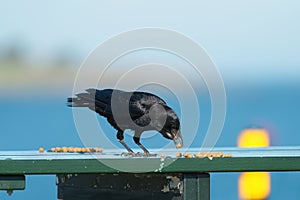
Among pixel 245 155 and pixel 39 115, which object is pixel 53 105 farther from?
pixel 245 155

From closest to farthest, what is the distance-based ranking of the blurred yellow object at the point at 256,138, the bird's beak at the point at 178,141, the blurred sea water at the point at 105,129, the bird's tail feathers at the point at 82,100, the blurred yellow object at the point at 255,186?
the bird's beak at the point at 178,141, the bird's tail feathers at the point at 82,100, the blurred yellow object at the point at 255,186, the blurred yellow object at the point at 256,138, the blurred sea water at the point at 105,129

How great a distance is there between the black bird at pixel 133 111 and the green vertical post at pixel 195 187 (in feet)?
1.54

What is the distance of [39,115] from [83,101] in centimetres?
1593

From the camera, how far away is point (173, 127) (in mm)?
4555

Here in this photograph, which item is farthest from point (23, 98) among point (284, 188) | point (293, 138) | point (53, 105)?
point (284, 188)

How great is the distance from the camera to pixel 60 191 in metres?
4.58

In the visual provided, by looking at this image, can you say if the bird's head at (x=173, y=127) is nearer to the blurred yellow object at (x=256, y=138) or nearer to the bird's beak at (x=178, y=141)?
the bird's beak at (x=178, y=141)

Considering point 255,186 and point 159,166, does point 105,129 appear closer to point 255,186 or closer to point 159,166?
point 159,166

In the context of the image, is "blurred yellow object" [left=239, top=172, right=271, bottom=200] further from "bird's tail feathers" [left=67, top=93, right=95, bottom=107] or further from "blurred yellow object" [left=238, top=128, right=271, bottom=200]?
"bird's tail feathers" [left=67, top=93, right=95, bottom=107]

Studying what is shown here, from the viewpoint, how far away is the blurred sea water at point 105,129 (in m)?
11.2

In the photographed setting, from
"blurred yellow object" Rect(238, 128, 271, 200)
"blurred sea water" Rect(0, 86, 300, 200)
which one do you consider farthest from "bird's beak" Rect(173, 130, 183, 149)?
"blurred yellow object" Rect(238, 128, 271, 200)

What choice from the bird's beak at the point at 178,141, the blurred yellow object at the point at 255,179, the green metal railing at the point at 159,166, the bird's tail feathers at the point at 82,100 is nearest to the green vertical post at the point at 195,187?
the green metal railing at the point at 159,166

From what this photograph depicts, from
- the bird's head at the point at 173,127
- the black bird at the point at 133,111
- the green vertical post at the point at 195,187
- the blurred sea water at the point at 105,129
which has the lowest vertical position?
the green vertical post at the point at 195,187

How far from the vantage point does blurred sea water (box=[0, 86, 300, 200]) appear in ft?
36.8
